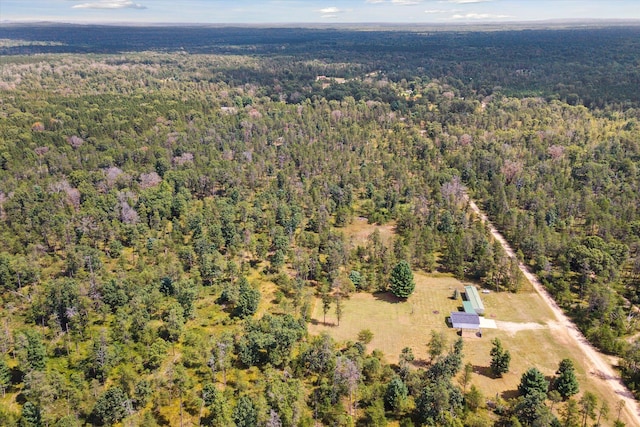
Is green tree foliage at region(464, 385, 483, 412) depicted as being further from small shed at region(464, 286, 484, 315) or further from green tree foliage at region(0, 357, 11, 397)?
green tree foliage at region(0, 357, 11, 397)

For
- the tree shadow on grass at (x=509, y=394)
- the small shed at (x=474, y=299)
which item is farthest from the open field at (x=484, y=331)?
the small shed at (x=474, y=299)

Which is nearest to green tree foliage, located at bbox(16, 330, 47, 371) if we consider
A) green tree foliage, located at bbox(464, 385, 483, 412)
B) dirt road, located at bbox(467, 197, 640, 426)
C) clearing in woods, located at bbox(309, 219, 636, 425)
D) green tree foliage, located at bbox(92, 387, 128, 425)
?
green tree foliage, located at bbox(92, 387, 128, 425)

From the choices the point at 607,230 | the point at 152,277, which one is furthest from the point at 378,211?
the point at 152,277

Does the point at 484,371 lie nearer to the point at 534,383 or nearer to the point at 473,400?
the point at 534,383

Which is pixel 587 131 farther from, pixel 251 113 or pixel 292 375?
pixel 292 375

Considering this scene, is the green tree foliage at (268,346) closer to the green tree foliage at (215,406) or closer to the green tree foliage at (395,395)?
the green tree foliage at (215,406)

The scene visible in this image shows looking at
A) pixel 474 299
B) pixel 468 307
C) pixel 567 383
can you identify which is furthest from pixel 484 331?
pixel 567 383
